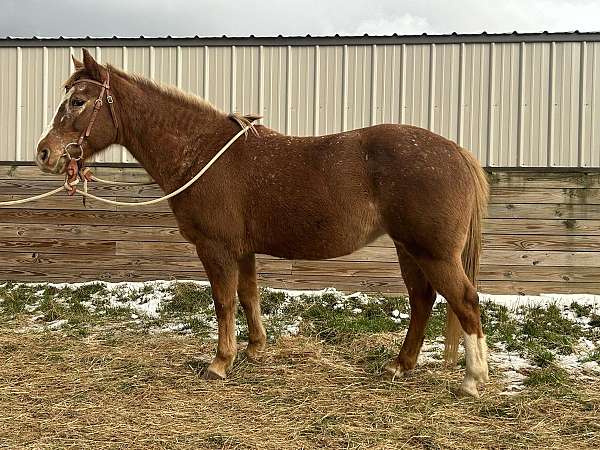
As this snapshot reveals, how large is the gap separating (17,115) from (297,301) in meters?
4.35

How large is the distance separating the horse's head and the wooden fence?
2624 mm

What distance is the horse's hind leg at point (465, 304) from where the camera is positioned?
11.1 feet

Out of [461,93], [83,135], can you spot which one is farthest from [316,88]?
[83,135]

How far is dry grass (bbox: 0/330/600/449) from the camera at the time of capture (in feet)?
9.27

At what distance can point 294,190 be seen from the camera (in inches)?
143

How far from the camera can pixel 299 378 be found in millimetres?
3781

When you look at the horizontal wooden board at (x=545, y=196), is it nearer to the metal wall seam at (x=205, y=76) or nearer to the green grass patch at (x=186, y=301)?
the green grass patch at (x=186, y=301)

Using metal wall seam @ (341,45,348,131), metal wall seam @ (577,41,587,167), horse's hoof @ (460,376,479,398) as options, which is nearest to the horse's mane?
horse's hoof @ (460,376,479,398)

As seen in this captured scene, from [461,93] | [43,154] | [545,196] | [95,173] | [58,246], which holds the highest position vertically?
[461,93]

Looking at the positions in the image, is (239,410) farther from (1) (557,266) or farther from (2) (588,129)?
(2) (588,129)

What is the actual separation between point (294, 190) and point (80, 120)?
1.62 m

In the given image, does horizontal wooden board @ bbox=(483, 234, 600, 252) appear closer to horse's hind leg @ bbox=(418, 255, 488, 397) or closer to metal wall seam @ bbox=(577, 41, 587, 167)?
metal wall seam @ bbox=(577, 41, 587, 167)

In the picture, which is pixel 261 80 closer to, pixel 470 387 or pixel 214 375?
pixel 214 375

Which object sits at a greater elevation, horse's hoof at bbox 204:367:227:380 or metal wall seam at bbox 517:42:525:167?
metal wall seam at bbox 517:42:525:167
